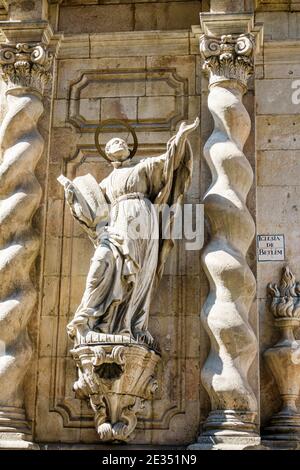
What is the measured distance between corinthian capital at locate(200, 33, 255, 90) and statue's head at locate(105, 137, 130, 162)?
1.16 metres

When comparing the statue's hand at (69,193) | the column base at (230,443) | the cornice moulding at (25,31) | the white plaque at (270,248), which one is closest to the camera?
the column base at (230,443)

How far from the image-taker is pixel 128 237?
9.00 m

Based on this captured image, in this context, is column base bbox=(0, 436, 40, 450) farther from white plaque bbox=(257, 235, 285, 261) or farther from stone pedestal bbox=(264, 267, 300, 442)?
white plaque bbox=(257, 235, 285, 261)

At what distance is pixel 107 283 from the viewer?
28.9ft

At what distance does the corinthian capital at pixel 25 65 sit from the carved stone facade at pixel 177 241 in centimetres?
2

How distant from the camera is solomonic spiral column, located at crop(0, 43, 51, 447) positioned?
8.88 m

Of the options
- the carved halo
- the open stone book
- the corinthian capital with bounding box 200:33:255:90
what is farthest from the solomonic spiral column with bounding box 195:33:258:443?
the open stone book

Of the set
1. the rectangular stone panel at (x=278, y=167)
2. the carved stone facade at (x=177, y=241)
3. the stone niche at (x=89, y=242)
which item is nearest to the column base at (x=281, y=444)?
the carved stone facade at (x=177, y=241)

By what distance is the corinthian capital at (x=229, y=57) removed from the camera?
381 inches

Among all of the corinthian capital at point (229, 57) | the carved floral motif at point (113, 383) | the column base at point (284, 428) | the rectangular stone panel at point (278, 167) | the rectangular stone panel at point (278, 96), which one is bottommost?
the column base at point (284, 428)

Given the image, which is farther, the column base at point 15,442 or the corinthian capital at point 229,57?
the corinthian capital at point 229,57

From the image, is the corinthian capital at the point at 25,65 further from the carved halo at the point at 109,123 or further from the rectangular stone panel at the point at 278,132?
the rectangular stone panel at the point at 278,132

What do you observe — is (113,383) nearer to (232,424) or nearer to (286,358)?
(232,424)
